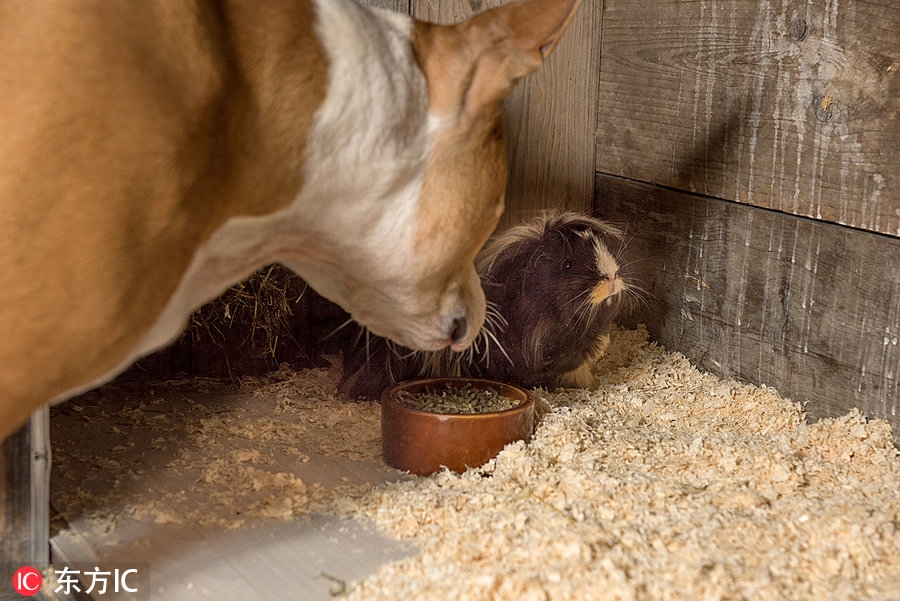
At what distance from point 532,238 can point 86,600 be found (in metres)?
1.52

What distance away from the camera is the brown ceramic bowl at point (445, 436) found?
2113mm

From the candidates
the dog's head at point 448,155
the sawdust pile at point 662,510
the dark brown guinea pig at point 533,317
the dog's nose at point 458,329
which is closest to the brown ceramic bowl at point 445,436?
the sawdust pile at point 662,510

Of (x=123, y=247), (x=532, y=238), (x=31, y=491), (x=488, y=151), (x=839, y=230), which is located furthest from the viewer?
(x=532, y=238)

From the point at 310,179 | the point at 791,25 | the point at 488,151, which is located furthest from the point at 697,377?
the point at 310,179

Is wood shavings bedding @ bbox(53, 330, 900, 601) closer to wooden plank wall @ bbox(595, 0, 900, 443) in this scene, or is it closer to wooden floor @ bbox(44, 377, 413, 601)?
wooden floor @ bbox(44, 377, 413, 601)

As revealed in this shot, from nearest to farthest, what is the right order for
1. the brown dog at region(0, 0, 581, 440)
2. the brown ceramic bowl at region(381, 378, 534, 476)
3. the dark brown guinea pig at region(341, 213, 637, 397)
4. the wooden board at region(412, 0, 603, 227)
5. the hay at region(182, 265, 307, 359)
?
the brown dog at region(0, 0, 581, 440) → the brown ceramic bowl at region(381, 378, 534, 476) → the dark brown guinea pig at region(341, 213, 637, 397) → the hay at region(182, 265, 307, 359) → the wooden board at region(412, 0, 603, 227)

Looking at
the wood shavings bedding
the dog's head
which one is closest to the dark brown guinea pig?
the wood shavings bedding

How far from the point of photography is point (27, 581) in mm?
1802

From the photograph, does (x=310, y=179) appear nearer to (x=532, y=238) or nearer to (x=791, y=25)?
(x=532, y=238)

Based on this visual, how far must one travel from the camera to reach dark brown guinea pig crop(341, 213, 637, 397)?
100 inches

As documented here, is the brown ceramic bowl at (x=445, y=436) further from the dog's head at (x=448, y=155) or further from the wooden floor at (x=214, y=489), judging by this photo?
the dog's head at (x=448, y=155)

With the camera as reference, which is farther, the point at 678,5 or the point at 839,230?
the point at 678,5

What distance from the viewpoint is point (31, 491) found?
181 centimetres

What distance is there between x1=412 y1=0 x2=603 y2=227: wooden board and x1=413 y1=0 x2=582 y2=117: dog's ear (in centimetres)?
132
